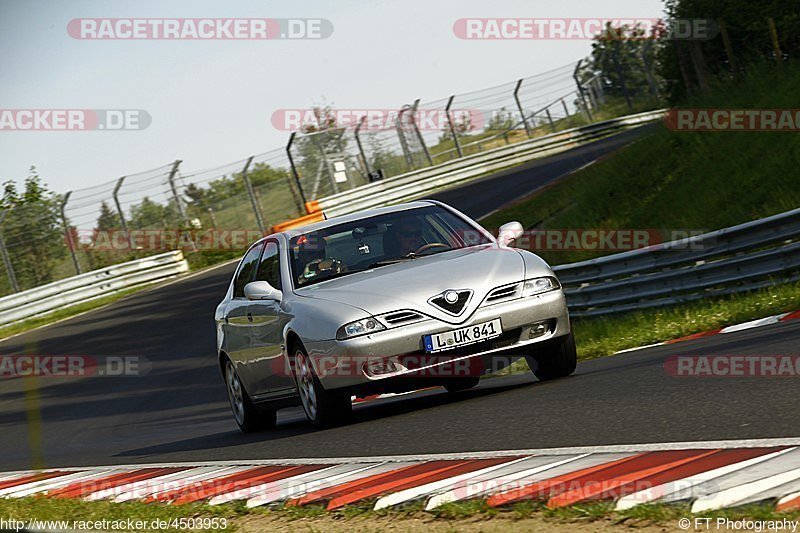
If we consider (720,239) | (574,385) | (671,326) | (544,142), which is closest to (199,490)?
(574,385)

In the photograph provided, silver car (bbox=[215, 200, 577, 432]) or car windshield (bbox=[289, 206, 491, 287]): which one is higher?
car windshield (bbox=[289, 206, 491, 287])

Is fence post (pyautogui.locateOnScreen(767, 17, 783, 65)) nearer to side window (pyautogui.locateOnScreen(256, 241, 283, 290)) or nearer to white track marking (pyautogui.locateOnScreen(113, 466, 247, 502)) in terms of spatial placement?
side window (pyautogui.locateOnScreen(256, 241, 283, 290))

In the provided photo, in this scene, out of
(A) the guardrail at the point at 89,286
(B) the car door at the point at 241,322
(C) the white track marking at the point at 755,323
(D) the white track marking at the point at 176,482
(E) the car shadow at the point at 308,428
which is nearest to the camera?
(D) the white track marking at the point at 176,482

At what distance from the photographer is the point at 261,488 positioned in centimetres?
655

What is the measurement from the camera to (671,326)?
40.8 ft

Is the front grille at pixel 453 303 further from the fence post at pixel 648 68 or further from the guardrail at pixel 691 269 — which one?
the fence post at pixel 648 68

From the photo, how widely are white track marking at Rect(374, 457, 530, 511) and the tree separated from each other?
1082 inches

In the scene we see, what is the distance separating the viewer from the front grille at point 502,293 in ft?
27.8

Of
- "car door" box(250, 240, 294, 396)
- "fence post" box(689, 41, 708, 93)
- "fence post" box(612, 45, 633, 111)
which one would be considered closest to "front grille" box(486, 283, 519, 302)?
"car door" box(250, 240, 294, 396)

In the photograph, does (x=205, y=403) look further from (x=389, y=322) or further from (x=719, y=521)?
(x=719, y=521)

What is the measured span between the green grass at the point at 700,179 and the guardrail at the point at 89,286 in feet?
38.1

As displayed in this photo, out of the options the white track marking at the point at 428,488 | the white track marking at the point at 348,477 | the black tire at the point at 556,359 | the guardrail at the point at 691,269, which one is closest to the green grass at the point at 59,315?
the guardrail at the point at 691,269

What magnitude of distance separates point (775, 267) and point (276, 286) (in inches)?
217

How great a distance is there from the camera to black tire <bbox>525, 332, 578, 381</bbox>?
909 centimetres
